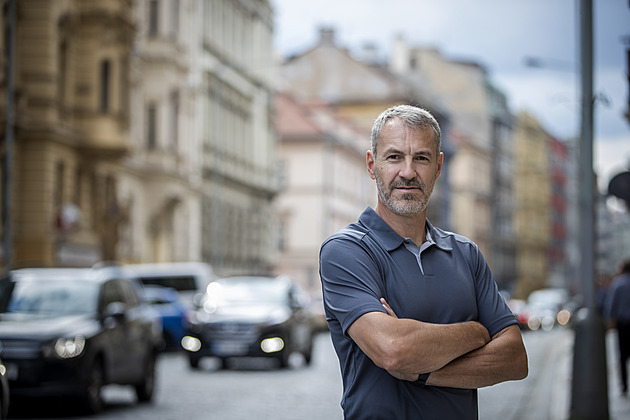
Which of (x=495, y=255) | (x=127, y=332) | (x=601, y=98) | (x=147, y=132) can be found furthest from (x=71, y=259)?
(x=495, y=255)

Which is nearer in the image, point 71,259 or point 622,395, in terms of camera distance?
point 622,395

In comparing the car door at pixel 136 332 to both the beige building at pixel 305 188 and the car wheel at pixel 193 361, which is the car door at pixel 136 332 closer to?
the car wheel at pixel 193 361

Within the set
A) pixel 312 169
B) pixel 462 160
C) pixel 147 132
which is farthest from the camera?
pixel 462 160

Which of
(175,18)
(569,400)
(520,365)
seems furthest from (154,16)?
(520,365)

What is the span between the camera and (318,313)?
5012 cm

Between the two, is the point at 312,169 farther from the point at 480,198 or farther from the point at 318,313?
the point at 480,198

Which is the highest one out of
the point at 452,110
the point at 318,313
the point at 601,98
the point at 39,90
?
the point at 452,110

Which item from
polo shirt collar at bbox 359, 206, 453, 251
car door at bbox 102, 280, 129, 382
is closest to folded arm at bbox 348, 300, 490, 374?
polo shirt collar at bbox 359, 206, 453, 251

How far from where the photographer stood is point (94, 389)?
1490 cm

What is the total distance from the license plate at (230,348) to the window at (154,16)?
26068mm

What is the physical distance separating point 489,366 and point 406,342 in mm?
370

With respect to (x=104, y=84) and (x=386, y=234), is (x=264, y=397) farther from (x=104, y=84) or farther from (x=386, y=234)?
(x=104, y=84)

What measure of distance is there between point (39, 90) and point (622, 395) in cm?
2300

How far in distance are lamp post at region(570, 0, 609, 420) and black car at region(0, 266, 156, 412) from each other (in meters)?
5.45
